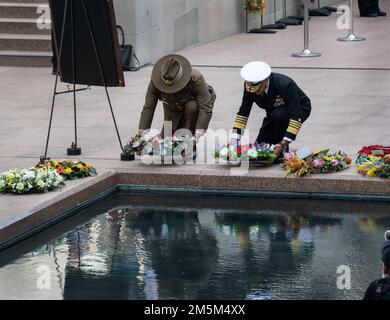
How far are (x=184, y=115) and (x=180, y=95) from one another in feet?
0.92

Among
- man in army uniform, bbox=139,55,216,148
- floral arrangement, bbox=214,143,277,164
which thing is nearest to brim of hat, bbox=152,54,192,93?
man in army uniform, bbox=139,55,216,148

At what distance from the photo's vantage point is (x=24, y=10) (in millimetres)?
20328

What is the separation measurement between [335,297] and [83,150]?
16.5 ft

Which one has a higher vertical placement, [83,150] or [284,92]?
[284,92]

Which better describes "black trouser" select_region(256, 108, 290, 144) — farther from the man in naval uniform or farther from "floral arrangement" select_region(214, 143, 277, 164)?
the man in naval uniform

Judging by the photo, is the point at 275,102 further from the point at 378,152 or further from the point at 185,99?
the point at 378,152

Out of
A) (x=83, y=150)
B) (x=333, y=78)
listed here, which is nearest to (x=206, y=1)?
(x=333, y=78)

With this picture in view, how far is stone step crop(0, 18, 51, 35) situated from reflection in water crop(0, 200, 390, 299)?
9535mm

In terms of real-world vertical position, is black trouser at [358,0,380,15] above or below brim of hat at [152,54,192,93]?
below

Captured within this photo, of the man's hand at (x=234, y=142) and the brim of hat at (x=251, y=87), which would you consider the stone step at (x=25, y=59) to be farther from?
the brim of hat at (x=251, y=87)

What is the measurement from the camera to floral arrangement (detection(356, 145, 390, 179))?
36.3 feet

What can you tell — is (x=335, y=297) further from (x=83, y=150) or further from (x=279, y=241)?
(x=83, y=150)

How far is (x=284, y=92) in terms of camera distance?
11.4 m

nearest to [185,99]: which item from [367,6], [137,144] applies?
[137,144]
